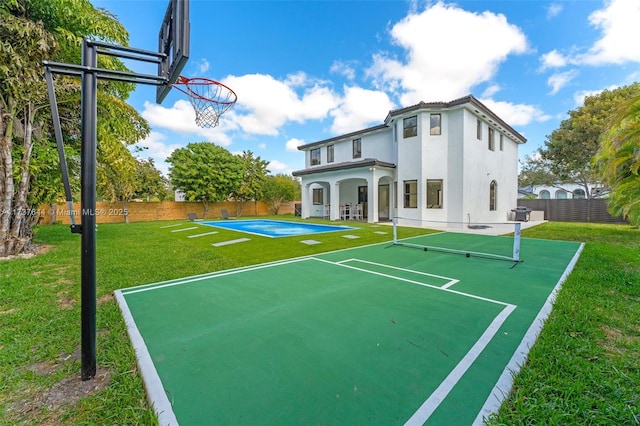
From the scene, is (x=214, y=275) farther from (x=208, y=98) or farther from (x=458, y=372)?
(x=458, y=372)

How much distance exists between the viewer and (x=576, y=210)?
20328mm

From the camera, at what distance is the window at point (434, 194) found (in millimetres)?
15773

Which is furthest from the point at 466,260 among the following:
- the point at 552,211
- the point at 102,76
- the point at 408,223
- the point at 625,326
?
the point at 552,211

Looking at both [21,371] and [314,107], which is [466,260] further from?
[314,107]

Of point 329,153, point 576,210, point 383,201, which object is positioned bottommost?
point 576,210

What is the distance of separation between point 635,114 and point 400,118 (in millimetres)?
11965

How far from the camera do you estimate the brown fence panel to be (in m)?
19.3

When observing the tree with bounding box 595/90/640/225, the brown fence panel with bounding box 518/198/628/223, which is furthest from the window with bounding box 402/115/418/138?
the brown fence panel with bounding box 518/198/628/223

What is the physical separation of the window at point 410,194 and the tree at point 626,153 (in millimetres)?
9252

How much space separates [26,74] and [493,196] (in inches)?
895

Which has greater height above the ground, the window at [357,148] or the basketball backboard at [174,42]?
the window at [357,148]

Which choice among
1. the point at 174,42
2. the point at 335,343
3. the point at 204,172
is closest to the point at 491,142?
the point at 335,343

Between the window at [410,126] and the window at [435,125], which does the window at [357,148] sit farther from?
the window at [435,125]

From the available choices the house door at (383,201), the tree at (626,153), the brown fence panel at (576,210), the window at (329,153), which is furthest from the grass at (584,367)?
the brown fence panel at (576,210)
